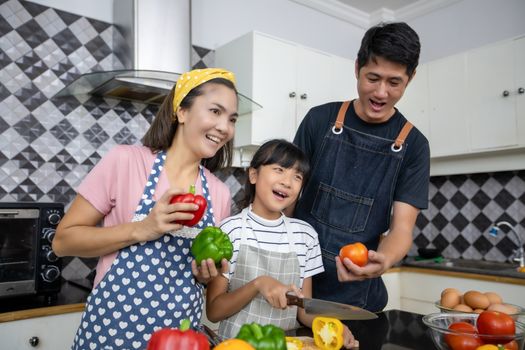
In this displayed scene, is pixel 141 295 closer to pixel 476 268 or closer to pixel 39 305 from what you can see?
pixel 39 305

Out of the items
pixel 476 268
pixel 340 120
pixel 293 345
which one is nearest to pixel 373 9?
pixel 476 268

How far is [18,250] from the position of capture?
192cm

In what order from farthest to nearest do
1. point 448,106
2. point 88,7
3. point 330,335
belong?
point 448,106
point 88,7
point 330,335

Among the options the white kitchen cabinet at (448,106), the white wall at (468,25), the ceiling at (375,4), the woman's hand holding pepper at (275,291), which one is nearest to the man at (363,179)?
the woman's hand holding pepper at (275,291)

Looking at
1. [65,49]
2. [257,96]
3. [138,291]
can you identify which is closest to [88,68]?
[65,49]

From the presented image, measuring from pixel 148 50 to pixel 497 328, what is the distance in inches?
77.8

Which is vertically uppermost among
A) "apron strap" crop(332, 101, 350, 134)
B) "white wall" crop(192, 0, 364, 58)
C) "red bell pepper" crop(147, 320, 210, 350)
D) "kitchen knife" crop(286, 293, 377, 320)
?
"white wall" crop(192, 0, 364, 58)

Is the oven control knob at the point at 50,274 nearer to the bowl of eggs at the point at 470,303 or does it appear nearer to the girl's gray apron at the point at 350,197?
the girl's gray apron at the point at 350,197

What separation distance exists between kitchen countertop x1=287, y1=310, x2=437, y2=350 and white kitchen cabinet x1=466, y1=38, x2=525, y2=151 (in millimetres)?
1869

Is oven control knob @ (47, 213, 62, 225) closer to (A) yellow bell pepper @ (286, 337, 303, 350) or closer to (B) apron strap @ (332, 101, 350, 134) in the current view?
(B) apron strap @ (332, 101, 350, 134)

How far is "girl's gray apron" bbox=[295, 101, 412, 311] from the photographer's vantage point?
160 centimetres

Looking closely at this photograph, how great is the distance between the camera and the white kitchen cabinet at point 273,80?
2.75 m

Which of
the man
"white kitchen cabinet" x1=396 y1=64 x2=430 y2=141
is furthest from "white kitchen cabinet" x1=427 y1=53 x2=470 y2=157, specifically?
the man

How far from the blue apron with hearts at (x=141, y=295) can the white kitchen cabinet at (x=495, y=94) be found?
2.32m
